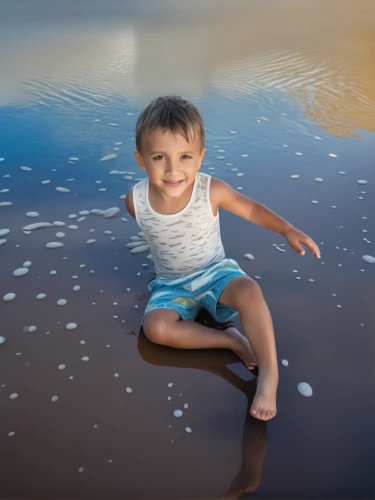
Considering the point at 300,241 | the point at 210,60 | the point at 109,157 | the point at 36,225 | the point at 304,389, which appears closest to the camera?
the point at 304,389

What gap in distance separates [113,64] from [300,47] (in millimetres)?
3533

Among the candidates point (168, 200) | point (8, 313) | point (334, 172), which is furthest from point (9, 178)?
point (334, 172)

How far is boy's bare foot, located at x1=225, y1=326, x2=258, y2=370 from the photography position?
7.11 ft

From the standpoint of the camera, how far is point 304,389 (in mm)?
2055

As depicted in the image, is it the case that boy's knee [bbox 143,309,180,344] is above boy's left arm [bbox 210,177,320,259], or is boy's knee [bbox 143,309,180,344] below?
below

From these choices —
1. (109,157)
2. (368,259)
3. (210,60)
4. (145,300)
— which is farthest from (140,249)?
(210,60)

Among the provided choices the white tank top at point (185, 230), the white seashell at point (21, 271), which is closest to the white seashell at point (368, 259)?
the white tank top at point (185, 230)

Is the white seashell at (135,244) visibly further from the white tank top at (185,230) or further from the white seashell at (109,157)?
the white seashell at (109,157)

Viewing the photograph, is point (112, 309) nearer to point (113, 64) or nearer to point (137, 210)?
point (137, 210)

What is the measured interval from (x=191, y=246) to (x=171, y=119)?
637mm

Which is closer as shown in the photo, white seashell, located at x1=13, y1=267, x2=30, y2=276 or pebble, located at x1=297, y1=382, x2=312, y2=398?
pebble, located at x1=297, y1=382, x2=312, y2=398

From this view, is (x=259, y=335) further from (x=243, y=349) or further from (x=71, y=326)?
(x=71, y=326)

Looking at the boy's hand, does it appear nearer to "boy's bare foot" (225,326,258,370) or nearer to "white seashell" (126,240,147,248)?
"boy's bare foot" (225,326,258,370)

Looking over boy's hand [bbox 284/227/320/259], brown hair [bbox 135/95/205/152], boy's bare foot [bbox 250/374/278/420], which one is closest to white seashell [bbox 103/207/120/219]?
brown hair [bbox 135/95/205/152]
